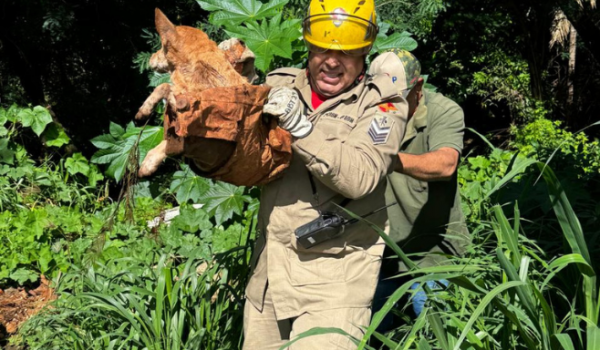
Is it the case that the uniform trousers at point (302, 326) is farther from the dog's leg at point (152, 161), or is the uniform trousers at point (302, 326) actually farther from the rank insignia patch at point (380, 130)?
the dog's leg at point (152, 161)

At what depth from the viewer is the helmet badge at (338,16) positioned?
9.09 ft

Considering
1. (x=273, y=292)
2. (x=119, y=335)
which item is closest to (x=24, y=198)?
(x=119, y=335)

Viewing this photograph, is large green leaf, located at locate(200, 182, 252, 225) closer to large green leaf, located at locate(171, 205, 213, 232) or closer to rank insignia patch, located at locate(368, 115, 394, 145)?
large green leaf, located at locate(171, 205, 213, 232)

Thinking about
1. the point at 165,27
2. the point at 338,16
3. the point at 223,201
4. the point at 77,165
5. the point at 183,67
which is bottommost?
the point at 223,201

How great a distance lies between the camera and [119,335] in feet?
11.7

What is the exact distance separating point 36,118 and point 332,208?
4176 millimetres

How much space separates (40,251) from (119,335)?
6.08ft

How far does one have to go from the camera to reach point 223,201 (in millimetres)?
5383

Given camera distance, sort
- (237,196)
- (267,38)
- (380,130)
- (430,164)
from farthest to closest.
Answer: (237,196), (267,38), (430,164), (380,130)

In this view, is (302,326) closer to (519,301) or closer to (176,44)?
(519,301)

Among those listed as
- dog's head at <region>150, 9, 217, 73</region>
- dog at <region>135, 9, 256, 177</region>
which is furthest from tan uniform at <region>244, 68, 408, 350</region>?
dog's head at <region>150, 9, 217, 73</region>

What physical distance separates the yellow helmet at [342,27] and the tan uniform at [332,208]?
149 mm

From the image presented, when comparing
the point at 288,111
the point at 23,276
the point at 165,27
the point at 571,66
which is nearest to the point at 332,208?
the point at 288,111

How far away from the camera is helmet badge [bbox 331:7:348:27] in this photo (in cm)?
277
